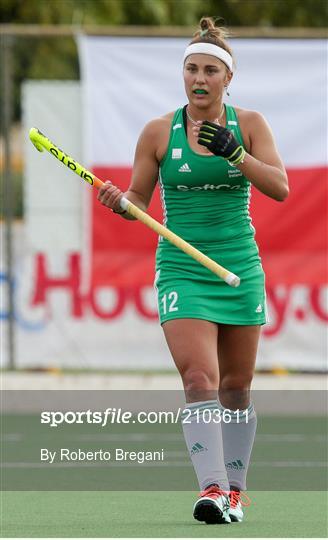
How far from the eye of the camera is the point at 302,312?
16188mm

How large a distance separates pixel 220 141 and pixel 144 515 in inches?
74.4

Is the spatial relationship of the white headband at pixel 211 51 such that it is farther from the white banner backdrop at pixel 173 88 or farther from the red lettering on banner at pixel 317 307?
the red lettering on banner at pixel 317 307

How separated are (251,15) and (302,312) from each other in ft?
60.3

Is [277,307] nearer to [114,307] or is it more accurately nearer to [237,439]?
[114,307]

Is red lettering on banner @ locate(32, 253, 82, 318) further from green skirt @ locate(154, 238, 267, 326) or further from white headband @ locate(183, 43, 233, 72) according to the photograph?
white headband @ locate(183, 43, 233, 72)

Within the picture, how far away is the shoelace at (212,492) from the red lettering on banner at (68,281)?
8.48 meters

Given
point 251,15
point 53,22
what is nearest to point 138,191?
point 53,22

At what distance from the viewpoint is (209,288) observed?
8.05 metres

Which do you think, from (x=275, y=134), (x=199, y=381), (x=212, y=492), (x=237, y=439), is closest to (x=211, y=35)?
(x=199, y=381)

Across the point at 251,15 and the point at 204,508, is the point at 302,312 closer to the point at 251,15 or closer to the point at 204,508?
the point at 204,508

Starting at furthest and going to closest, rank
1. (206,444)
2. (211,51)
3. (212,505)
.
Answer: (211,51) → (206,444) → (212,505)

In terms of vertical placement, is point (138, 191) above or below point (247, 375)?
above

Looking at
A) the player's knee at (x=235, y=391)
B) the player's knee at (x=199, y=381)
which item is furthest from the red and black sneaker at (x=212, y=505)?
the player's knee at (x=235, y=391)

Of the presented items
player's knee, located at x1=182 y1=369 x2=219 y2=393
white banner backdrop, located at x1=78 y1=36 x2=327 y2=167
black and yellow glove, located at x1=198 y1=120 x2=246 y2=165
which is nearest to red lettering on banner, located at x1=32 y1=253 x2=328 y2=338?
white banner backdrop, located at x1=78 y1=36 x2=327 y2=167
